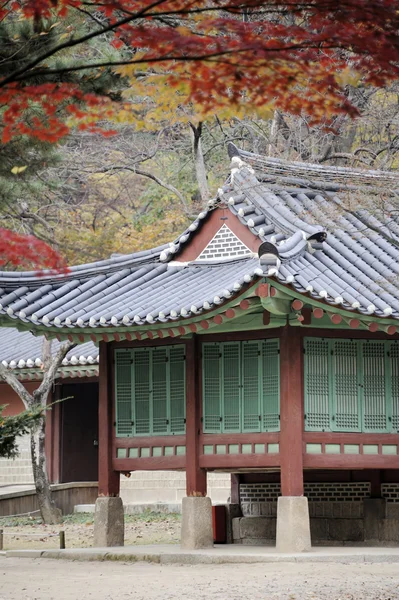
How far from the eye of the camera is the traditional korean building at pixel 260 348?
1789 cm

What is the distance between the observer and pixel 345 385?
1852 cm

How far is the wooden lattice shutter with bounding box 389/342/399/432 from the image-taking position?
738 inches

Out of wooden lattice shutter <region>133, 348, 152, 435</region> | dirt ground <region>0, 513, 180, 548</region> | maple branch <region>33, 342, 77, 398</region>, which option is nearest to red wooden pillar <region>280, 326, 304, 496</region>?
wooden lattice shutter <region>133, 348, 152, 435</region>

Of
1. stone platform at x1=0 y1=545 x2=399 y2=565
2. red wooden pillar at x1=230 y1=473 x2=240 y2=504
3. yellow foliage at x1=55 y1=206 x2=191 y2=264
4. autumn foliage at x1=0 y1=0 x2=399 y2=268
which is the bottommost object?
stone platform at x1=0 y1=545 x2=399 y2=565

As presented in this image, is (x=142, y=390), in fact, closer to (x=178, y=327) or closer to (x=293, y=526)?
(x=178, y=327)

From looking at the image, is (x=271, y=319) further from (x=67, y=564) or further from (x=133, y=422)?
(x=67, y=564)

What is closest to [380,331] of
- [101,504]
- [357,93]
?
[101,504]

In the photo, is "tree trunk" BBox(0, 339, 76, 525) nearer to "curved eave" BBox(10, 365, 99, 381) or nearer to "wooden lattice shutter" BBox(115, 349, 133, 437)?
"curved eave" BBox(10, 365, 99, 381)

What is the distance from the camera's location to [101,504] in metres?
19.7

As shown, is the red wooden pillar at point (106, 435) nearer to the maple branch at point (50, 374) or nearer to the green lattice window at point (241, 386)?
the green lattice window at point (241, 386)

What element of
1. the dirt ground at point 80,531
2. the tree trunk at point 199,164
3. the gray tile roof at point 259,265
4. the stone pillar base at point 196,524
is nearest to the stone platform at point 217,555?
the stone pillar base at point 196,524

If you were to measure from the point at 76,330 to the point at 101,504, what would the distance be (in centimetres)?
307

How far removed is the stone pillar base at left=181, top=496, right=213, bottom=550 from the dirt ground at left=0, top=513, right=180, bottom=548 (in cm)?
297

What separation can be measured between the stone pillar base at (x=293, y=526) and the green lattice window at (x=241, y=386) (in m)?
1.23
